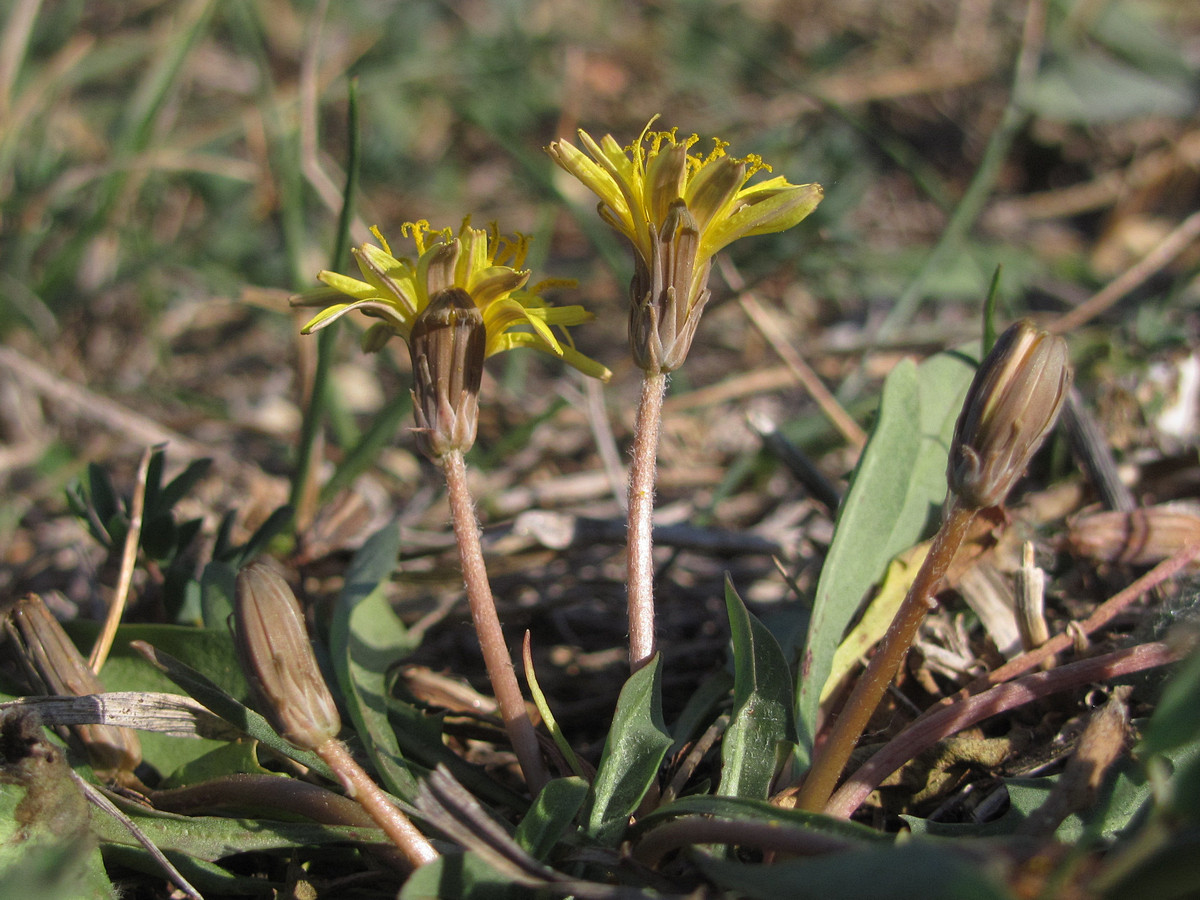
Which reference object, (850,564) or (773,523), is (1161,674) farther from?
(773,523)

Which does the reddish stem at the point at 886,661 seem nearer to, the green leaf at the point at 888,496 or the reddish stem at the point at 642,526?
the green leaf at the point at 888,496

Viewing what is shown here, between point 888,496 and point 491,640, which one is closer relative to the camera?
point 491,640

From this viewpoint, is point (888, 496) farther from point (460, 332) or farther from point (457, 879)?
point (457, 879)

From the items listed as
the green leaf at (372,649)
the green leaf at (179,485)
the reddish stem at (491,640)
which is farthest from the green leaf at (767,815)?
the green leaf at (179,485)

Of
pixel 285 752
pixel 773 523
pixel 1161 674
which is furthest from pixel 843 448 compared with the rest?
pixel 285 752

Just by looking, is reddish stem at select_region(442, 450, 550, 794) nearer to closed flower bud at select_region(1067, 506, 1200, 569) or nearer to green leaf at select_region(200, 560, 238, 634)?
green leaf at select_region(200, 560, 238, 634)

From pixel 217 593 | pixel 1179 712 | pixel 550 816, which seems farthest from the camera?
pixel 217 593

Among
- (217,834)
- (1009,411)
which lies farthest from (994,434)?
(217,834)
